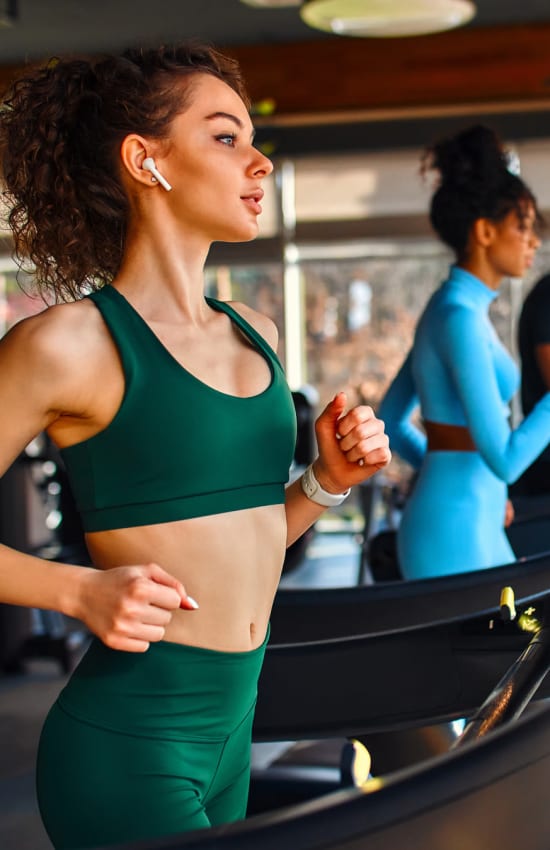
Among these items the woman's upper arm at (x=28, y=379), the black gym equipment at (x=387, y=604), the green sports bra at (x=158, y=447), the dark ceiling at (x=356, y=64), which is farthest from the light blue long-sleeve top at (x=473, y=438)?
the dark ceiling at (x=356, y=64)

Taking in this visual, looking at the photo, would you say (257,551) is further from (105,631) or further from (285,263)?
(285,263)

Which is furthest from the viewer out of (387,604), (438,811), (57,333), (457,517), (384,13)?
(384,13)

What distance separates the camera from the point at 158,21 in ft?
24.0

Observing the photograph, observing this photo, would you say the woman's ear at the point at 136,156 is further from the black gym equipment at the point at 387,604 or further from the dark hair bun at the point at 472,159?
the dark hair bun at the point at 472,159

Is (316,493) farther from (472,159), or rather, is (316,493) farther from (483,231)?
(472,159)

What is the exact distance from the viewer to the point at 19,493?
4676 millimetres

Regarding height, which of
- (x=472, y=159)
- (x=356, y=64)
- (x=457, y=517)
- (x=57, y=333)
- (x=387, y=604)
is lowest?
(x=387, y=604)

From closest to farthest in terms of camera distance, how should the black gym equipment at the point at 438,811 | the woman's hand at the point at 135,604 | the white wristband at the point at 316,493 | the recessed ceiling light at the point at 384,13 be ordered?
the black gym equipment at the point at 438,811
the woman's hand at the point at 135,604
the white wristband at the point at 316,493
the recessed ceiling light at the point at 384,13

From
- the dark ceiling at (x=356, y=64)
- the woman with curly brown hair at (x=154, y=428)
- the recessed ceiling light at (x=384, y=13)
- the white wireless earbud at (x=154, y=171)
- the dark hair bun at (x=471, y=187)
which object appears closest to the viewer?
the woman with curly brown hair at (x=154, y=428)

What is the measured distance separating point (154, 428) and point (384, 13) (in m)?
4.30

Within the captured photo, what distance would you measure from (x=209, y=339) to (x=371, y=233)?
7.29 metres

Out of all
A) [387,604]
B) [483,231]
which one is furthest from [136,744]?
[483,231]

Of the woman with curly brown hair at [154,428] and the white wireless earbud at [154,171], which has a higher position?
the white wireless earbud at [154,171]

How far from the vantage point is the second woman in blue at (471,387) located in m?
2.08
